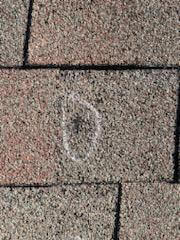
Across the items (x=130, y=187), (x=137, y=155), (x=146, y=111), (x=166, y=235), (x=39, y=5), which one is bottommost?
(x=166, y=235)

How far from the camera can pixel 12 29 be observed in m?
1.42

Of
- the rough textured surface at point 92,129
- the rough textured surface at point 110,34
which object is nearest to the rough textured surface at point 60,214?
the rough textured surface at point 92,129

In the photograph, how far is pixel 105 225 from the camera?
1375 millimetres

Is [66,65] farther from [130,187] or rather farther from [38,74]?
[130,187]

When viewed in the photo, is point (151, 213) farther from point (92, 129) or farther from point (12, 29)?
point (12, 29)

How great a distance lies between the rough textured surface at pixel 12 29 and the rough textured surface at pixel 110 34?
1.8 inches

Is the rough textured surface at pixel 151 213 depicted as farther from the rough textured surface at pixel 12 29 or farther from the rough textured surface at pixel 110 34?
the rough textured surface at pixel 12 29

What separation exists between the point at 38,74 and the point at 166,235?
663mm

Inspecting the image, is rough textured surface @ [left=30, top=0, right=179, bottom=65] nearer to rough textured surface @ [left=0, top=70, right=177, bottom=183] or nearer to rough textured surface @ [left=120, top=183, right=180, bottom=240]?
rough textured surface @ [left=0, top=70, right=177, bottom=183]

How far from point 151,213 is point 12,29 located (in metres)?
0.76

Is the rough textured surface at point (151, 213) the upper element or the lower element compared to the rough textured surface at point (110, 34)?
lower

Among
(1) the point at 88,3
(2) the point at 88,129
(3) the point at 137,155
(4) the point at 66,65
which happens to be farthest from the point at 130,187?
(1) the point at 88,3

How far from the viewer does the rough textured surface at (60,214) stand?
1375mm

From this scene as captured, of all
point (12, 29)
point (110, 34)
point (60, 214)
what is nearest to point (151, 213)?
point (60, 214)
